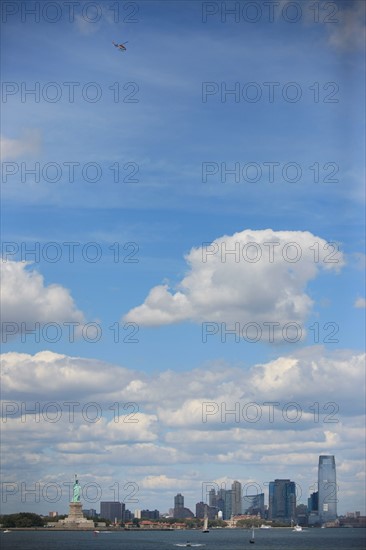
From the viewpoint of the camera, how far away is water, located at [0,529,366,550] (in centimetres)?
10425

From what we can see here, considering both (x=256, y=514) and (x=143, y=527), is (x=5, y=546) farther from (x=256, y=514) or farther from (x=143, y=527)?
(x=143, y=527)

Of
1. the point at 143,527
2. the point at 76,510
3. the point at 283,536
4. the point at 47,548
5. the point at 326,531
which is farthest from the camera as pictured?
the point at 143,527

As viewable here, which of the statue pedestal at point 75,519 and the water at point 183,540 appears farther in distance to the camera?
the statue pedestal at point 75,519

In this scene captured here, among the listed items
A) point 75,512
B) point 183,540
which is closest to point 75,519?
point 75,512

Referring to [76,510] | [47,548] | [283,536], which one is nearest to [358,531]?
[283,536]

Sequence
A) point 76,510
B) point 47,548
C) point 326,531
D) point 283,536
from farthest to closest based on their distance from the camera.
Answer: point 326,531
point 283,536
point 76,510
point 47,548

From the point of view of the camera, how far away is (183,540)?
5113 inches

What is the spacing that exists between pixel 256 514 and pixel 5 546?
5431cm

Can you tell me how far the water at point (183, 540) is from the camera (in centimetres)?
10425

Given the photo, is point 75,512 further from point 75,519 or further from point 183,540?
point 183,540

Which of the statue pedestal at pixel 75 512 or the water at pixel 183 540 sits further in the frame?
the statue pedestal at pixel 75 512

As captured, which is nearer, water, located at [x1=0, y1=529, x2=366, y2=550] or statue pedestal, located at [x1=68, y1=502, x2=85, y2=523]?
water, located at [x1=0, y1=529, x2=366, y2=550]

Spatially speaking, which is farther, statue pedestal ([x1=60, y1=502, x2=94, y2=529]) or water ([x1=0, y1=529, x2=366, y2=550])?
statue pedestal ([x1=60, y1=502, x2=94, y2=529])

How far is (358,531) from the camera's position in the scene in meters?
157
